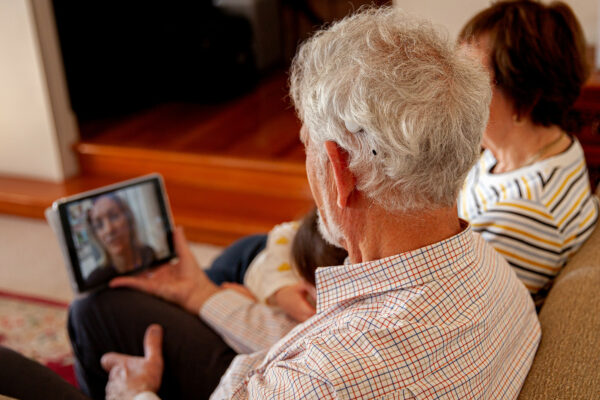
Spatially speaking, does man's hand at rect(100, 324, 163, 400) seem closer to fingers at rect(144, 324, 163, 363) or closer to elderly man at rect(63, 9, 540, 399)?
fingers at rect(144, 324, 163, 363)

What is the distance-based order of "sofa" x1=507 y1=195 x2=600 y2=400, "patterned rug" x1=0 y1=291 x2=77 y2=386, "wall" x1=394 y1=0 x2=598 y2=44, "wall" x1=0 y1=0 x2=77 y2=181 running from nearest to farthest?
"sofa" x1=507 y1=195 x2=600 y2=400
"patterned rug" x1=0 y1=291 x2=77 y2=386
"wall" x1=394 y1=0 x2=598 y2=44
"wall" x1=0 y1=0 x2=77 y2=181

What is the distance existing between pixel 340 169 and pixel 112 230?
2.62 feet

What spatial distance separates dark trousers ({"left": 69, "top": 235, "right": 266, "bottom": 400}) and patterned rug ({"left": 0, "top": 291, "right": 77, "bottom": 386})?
57 cm

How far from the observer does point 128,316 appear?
136 centimetres

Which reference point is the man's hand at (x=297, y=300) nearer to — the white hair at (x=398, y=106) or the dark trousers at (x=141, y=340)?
the dark trousers at (x=141, y=340)

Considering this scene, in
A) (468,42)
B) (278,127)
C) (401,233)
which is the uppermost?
(468,42)

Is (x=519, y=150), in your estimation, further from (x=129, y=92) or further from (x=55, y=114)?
(x=129, y=92)

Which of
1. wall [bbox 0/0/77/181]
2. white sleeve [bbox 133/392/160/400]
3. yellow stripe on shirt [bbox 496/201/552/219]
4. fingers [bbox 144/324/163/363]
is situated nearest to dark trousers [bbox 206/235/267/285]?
fingers [bbox 144/324/163/363]

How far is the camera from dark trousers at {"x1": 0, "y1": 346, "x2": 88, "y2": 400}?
1.11 meters

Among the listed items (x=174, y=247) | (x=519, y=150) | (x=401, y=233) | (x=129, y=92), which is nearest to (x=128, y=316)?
(x=174, y=247)

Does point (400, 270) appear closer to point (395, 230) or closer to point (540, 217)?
point (395, 230)

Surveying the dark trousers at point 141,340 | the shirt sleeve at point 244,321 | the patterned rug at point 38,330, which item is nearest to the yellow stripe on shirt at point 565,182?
the shirt sleeve at point 244,321

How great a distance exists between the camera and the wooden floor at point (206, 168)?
8.89 ft

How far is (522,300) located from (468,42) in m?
0.54
